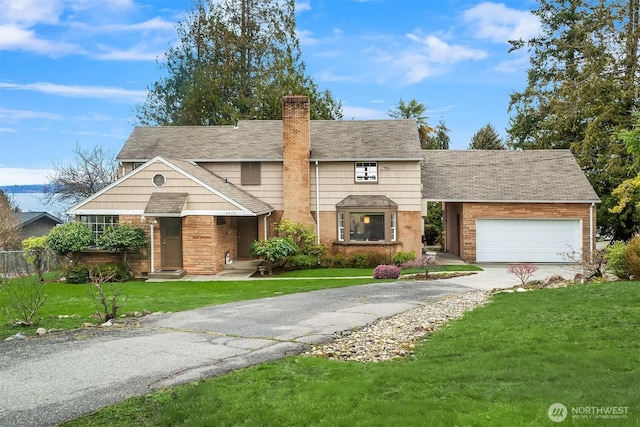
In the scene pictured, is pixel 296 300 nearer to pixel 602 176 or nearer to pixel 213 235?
pixel 213 235

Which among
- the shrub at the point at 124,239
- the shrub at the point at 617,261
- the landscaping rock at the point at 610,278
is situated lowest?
the landscaping rock at the point at 610,278

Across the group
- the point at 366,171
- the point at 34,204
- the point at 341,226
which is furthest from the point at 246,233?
the point at 34,204

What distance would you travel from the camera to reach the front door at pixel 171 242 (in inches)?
953

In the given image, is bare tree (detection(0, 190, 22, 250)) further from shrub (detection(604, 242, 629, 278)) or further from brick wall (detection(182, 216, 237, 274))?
shrub (detection(604, 242, 629, 278))

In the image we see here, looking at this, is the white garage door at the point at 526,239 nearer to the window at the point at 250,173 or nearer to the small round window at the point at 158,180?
the window at the point at 250,173

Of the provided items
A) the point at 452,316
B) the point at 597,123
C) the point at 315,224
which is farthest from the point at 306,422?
the point at 597,123

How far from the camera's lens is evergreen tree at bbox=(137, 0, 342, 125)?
42.0 m

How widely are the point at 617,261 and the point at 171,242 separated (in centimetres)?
1703

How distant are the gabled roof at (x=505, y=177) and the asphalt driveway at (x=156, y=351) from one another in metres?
13.9

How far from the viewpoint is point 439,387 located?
6695mm

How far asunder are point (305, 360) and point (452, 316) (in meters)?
5.34

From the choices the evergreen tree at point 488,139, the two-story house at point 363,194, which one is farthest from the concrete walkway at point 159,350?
the evergreen tree at point 488,139

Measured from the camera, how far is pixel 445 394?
6348 mm

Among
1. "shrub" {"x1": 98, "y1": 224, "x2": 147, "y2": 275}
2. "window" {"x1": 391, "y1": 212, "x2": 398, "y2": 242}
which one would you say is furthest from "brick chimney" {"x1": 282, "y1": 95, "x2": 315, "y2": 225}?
"shrub" {"x1": 98, "y1": 224, "x2": 147, "y2": 275}
